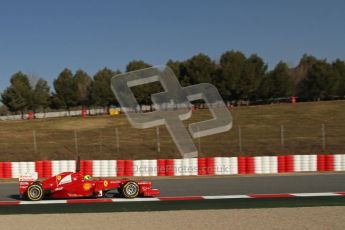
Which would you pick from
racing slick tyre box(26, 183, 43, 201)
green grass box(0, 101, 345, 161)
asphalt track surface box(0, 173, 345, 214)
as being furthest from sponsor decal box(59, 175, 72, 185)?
green grass box(0, 101, 345, 161)

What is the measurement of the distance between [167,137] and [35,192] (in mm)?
19303

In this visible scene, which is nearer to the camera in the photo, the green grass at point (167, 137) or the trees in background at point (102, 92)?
the green grass at point (167, 137)

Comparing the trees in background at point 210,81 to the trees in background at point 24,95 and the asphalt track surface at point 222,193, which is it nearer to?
the trees in background at point 24,95

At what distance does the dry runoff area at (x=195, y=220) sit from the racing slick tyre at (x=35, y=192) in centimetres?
196

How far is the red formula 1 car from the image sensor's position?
1081cm

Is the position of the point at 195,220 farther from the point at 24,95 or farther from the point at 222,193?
the point at 24,95

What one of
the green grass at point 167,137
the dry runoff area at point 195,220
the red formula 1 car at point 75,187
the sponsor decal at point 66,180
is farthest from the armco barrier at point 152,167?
the dry runoff area at point 195,220

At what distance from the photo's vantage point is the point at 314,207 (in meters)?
9.36

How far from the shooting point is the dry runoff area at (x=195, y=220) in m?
7.61

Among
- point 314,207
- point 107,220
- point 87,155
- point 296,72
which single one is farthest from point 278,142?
point 296,72

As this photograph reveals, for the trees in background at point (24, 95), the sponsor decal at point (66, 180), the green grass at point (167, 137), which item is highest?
the trees in background at point (24, 95)

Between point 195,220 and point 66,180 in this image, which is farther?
point 66,180

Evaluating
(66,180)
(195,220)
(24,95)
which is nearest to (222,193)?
(66,180)

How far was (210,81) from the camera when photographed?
58.5 m
